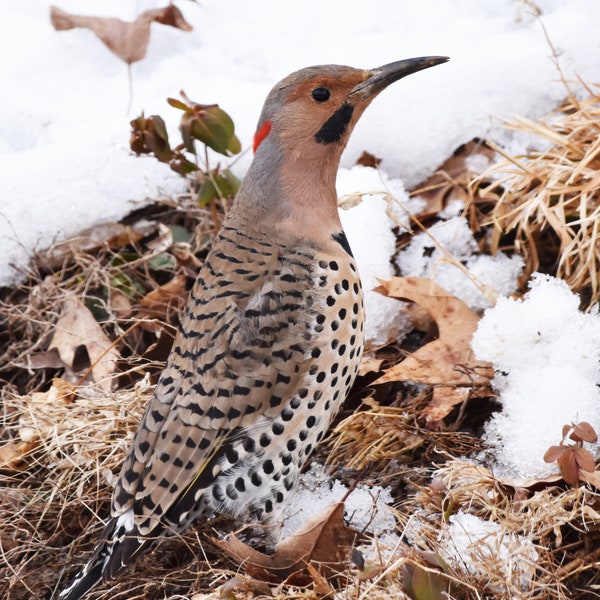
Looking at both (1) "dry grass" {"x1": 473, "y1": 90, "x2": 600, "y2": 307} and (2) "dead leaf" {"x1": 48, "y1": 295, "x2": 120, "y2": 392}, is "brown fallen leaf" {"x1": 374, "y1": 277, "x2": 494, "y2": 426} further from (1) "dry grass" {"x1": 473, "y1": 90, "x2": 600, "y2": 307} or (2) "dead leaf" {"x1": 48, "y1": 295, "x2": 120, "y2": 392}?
(2) "dead leaf" {"x1": 48, "y1": 295, "x2": 120, "y2": 392}

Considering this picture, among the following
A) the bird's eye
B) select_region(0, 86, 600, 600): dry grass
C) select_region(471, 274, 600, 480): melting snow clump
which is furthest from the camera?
the bird's eye

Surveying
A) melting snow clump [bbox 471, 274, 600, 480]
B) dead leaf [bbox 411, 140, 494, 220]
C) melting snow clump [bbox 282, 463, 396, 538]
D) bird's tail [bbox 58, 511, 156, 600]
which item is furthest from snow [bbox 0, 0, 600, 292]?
bird's tail [bbox 58, 511, 156, 600]

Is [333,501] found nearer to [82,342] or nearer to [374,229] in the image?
[374,229]

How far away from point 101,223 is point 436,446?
2.23 m

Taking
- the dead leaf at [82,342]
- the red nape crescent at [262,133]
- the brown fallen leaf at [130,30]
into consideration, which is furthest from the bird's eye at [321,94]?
the brown fallen leaf at [130,30]

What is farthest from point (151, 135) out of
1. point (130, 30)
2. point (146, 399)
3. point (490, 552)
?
point (490, 552)

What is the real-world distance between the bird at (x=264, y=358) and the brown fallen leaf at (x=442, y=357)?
0.37 m

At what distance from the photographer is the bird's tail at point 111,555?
3.22 metres

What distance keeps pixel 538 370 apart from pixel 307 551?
1142 millimetres

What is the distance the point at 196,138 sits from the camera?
14.2ft

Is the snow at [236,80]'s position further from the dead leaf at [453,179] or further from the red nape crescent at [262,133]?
the red nape crescent at [262,133]

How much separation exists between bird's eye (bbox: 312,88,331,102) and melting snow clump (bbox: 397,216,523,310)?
2.76ft

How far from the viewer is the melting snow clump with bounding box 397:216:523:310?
166 inches

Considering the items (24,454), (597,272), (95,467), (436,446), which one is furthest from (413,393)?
(24,454)
